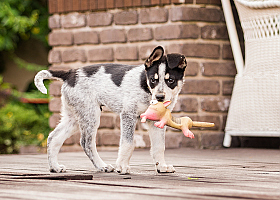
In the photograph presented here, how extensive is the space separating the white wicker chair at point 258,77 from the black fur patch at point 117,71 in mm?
2195

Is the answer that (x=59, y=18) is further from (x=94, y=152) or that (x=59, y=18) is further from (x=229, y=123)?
(x=94, y=152)

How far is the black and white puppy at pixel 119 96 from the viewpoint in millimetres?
3395

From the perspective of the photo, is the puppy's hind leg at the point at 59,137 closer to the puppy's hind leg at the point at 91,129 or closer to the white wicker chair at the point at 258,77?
the puppy's hind leg at the point at 91,129

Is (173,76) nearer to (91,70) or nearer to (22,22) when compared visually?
(91,70)

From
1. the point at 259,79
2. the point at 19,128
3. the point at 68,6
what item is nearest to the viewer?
the point at 259,79

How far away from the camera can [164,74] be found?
3.36 meters

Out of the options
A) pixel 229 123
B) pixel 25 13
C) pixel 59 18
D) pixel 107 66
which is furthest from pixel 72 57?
pixel 25 13

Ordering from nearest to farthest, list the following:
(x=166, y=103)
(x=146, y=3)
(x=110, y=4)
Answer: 1. (x=166, y=103)
2. (x=146, y=3)
3. (x=110, y=4)

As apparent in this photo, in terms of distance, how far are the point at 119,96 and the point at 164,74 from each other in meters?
0.43

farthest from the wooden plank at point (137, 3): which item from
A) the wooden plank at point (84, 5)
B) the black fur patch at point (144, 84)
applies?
the black fur patch at point (144, 84)

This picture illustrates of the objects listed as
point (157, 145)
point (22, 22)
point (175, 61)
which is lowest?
point (157, 145)

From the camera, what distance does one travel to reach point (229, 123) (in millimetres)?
5770

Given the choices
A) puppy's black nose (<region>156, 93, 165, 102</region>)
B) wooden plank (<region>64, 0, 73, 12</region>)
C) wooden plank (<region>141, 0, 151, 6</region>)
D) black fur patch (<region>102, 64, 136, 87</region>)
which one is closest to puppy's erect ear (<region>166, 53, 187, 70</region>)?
puppy's black nose (<region>156, 93, 165, 102</region>)

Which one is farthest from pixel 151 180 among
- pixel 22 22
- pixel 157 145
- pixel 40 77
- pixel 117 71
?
pixel 22 22
